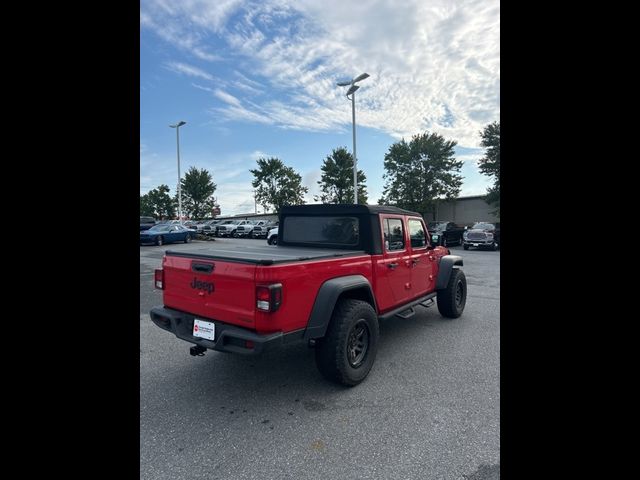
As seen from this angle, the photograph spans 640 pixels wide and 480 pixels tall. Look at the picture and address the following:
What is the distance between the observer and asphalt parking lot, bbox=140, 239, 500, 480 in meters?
2.25

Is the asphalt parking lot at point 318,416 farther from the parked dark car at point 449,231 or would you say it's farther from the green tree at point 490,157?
the green tree at point 490,157

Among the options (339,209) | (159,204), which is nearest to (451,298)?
(339,209)

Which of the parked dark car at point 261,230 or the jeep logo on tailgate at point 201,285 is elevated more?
the parked dark car at point 261,230

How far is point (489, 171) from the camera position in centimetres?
Result: 3105

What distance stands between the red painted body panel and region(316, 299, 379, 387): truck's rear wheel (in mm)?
336

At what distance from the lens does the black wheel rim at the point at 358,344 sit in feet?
11.0

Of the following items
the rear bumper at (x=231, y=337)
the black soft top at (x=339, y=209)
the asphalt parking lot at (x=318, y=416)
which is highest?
the black soft top at (x=339, y=209)

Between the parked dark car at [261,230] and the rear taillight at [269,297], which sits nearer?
the rear taillight at [269,297]

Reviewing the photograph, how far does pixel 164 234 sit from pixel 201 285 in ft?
63.8

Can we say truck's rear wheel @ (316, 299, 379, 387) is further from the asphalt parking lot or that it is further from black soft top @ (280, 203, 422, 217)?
black soft top @ (280, 203, 422, 217)

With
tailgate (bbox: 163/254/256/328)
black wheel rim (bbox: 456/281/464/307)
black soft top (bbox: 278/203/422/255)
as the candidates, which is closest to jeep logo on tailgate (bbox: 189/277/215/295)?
tailgate (bbox: 163/254/256/328)

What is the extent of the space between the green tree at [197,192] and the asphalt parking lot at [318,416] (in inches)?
1462

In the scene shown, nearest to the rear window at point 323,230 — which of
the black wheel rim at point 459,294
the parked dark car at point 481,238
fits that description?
the black wheel rim at point 459,294
